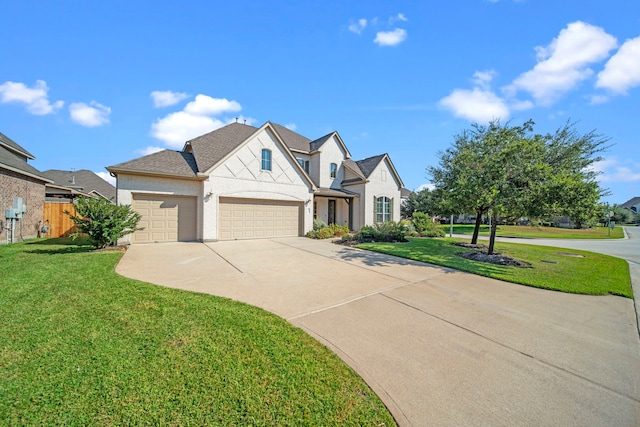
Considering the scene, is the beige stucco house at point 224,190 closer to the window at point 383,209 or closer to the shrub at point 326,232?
the shrub at point 326,232

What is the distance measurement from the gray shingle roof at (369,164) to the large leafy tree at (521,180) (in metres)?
8.17

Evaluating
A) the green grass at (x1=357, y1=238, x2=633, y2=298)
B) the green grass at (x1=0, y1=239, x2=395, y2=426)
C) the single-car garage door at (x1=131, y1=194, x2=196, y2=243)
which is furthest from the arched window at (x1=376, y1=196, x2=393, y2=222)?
the green grass at (x1=0, y1=239, x2=395, y2=426)

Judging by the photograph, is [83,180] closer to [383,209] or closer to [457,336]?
[383,209]

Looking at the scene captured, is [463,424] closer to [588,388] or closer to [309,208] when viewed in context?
[588,388]

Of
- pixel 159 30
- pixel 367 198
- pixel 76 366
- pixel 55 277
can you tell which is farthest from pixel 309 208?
pixel 76 366

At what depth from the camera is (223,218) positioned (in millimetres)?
13312

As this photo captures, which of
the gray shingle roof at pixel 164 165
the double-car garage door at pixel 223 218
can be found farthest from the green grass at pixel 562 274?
the gray shingle roof at pixel 164 165

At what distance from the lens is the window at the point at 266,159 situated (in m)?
14.4

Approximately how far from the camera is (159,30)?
30.6ft

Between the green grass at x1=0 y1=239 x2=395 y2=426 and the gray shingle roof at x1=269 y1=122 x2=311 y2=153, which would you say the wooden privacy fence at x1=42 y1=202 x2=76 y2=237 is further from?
the green grass at x1=0 y1=239 x2=395 y2=426

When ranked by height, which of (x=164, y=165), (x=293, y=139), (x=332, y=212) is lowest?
(x=332, y=212)

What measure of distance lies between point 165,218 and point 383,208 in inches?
602

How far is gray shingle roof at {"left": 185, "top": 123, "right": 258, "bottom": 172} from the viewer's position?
13062mm

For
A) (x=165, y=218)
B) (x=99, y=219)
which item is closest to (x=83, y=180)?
(x=165, y=218)
